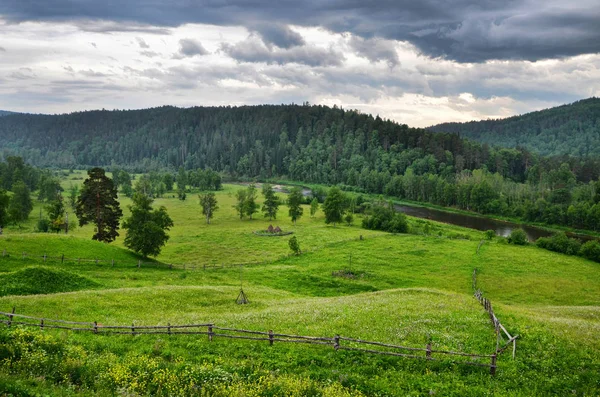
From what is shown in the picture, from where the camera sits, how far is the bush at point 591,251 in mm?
93625

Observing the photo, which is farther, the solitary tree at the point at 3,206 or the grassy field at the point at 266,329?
the solitary tree at the point at 3,206

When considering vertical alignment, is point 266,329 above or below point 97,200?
below

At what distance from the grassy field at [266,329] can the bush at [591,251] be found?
30119 mm

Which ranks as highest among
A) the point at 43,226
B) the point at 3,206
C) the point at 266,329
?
the point at 3,206

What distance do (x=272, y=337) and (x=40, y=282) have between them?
30.6m

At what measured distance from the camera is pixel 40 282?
1644 inches

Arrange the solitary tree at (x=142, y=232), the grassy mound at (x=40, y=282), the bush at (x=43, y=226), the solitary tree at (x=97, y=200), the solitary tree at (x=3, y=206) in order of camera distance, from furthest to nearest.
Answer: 1. the bush at (x=43, y=226)
2. the solitary tree at (x=97, y=200)
3. the solitary tree at (x=3, y=206)
4. the solitary tree at (x=142, y=232)
5. the grassy mound at (x=40, y=282)

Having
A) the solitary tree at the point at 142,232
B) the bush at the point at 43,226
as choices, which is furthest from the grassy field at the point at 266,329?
the bush at the point at 43,226

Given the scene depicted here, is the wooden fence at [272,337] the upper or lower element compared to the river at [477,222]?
upper

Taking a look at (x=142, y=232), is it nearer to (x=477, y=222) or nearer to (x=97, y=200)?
(x=97, y=200)

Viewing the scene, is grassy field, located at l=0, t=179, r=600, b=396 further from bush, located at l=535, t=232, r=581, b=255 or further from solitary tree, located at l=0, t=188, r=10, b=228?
bush, located at l=535, t=232, r=581, b=255

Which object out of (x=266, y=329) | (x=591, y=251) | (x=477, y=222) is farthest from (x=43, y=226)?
(x=477, y=222)

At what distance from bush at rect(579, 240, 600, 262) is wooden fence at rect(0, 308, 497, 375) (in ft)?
301

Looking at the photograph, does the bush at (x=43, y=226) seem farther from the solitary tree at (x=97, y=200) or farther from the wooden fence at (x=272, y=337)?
the wooden fence at (x=272, y=337)
